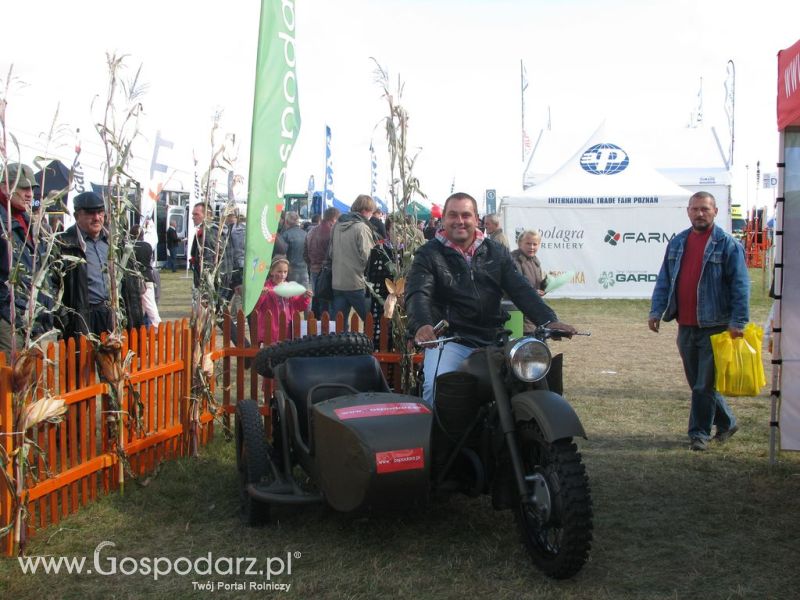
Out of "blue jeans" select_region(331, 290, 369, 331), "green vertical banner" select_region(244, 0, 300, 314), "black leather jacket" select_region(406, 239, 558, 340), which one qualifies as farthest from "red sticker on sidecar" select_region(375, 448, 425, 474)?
"blue jeans" select_region(331, 290, 369, 331)

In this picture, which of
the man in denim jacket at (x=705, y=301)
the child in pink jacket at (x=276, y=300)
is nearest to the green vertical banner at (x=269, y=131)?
the child in pink jacket at (x=276, y=300)

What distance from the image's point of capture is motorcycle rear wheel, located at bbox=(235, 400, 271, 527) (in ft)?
14.4

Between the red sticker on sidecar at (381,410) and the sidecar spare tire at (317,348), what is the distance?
0.79 metres

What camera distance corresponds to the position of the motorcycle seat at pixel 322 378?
445 cm

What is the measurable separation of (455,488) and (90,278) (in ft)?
Answer: 9.90

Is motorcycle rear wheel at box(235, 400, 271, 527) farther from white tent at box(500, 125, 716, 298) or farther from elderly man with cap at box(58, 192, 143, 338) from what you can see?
white tent at box(500, 125, 716, 298)

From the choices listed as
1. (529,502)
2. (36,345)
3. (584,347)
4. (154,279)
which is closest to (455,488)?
(529,502)

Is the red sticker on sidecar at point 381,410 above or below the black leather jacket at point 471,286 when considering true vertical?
below

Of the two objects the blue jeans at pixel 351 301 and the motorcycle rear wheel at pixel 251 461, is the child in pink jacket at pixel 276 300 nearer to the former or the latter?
the blue jeans at pixel 351 301

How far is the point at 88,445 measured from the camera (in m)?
4.77

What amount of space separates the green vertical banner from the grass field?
4.84 ft

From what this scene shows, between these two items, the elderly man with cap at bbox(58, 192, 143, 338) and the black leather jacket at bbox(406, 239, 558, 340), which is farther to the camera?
the elderly man with cap at bbox(58, 192, 143, 338)

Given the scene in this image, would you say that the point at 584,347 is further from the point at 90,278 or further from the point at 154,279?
the point at 90,278

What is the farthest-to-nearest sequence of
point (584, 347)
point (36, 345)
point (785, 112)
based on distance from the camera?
point (584, 347) → point (785, 112) → point (36, 345)
